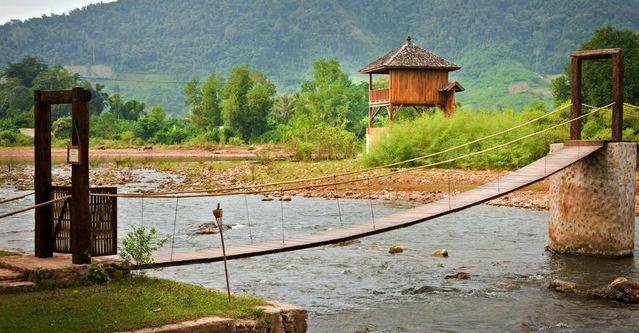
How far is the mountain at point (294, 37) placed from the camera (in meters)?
130

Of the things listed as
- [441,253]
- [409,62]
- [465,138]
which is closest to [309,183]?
[465,138]

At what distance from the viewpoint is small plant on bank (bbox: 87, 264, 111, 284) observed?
8.68 meters

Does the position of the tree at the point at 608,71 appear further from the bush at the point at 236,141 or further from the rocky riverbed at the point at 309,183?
the bush at the point at 236,141

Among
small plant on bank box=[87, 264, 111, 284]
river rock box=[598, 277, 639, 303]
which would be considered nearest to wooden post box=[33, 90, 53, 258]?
small plant on bank box=[87, 264, 111, 284]

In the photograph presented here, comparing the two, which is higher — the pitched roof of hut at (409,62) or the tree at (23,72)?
the tree at (23,72)

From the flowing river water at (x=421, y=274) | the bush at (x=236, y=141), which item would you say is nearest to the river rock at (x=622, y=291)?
the flowing river water at (x=421, y=274)

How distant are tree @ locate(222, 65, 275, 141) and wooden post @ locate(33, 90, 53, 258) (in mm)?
55349

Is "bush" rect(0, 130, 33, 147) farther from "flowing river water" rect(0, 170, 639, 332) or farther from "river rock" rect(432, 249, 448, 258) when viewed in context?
"river rock" rect(432, 249, 448, 258)

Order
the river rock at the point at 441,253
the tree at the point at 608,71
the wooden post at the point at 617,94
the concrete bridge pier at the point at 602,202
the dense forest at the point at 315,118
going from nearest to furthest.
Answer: the concrete bridge pier at the point at 602,202, the wooden post at the point at 617,94, the river rock at the point at 441,253, the dense forest at the point at 315,118, the tree at the point at 608,71

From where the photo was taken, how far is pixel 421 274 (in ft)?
43.0

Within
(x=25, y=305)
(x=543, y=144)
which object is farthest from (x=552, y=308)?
(x=543, y=144)

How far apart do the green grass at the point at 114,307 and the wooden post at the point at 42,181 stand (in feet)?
3.34

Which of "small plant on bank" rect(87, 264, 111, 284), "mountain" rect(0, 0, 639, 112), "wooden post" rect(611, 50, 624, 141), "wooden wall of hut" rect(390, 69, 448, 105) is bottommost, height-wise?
"small plant on bank" rect(87, 264, 111, 284)

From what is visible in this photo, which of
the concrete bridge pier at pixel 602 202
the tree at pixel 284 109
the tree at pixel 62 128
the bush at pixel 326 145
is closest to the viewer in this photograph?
the concrete bridge pier at pixel 602 202
